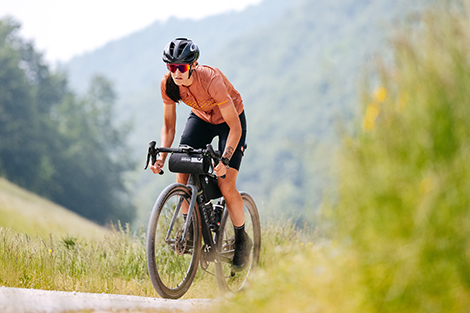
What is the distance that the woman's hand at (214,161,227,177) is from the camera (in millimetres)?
4504

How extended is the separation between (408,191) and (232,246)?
10.7ft

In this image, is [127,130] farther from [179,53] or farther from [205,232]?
[179,53]

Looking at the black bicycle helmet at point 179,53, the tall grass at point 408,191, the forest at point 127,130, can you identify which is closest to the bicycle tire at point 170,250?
the black bicycle helmet at point 179,53

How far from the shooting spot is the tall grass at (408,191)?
2.20 m

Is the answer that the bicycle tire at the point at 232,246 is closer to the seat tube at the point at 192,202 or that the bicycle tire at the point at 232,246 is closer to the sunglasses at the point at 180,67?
the seat tube at the point at 192,202

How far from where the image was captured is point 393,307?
2.26 m

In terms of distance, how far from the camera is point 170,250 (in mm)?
4809

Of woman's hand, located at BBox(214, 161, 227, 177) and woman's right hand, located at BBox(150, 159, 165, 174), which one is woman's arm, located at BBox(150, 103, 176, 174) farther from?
woman's hand, located at BBox(214, 161, 227, 177)

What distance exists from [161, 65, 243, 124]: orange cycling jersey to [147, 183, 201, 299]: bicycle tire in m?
0.81

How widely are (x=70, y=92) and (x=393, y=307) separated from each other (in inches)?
2661

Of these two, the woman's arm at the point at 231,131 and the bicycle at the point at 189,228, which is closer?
the bicycle at the point at 189,228

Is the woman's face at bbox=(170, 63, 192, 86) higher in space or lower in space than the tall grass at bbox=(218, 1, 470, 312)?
higher

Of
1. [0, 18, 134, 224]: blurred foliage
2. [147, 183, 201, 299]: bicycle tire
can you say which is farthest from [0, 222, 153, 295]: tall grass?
[0, 18, 134, 224]: blurred foliage

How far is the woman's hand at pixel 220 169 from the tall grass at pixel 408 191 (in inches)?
77.9
